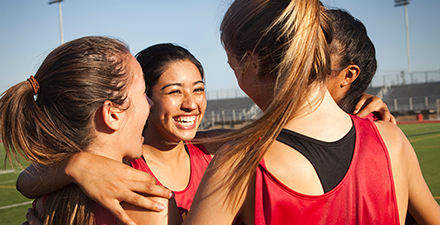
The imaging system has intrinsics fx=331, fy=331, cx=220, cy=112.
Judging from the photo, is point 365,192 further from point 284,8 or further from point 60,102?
point 60,102

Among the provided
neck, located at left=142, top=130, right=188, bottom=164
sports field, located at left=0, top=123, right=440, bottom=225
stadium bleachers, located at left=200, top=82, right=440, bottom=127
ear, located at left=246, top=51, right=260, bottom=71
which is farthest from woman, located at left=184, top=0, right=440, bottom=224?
stadium bleachers, located at left=200, top=82, right=440, bottom=127

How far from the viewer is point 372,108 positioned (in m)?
2.05

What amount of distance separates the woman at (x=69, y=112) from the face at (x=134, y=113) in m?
0.03

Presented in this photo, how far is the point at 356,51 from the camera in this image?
6.06 feet

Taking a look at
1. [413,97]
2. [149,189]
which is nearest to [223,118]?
[413,97]

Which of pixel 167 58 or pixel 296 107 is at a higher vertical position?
pixel 167 58

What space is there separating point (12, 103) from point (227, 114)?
27811 millimetres

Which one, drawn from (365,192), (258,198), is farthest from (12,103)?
(365,192)

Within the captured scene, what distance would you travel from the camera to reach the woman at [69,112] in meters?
1.50

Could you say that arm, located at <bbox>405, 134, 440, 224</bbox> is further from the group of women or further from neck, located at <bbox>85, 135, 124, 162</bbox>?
neck, located at <bbox>85, 135, 124, 162</bbox>

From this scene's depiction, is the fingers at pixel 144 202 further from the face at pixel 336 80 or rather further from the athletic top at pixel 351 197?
the face at pixel 336 80

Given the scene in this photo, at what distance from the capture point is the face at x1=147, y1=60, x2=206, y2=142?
7.96 ft

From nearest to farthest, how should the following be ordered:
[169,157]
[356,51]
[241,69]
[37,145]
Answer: [241,69] → [37,145] → [356,51] → [169,157]

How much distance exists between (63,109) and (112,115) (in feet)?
0.71
